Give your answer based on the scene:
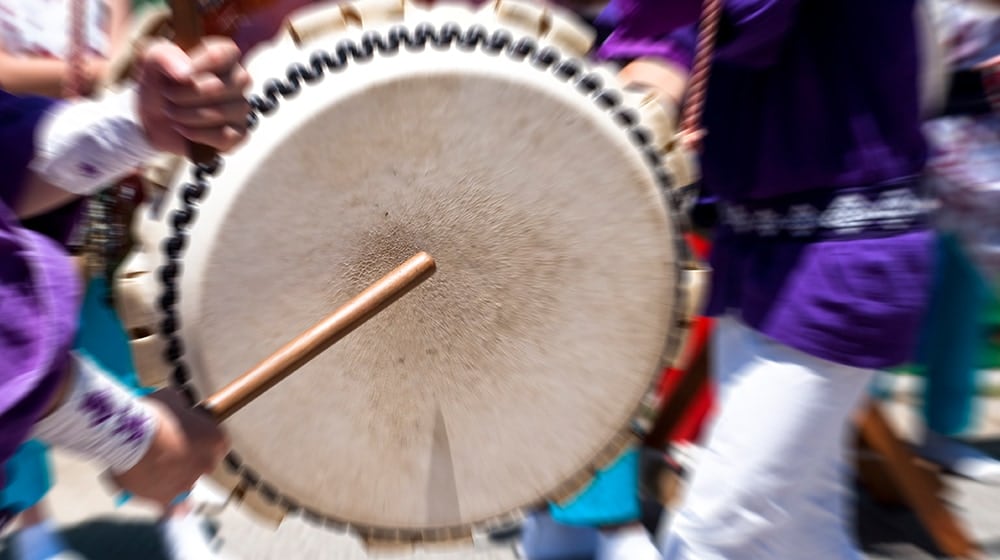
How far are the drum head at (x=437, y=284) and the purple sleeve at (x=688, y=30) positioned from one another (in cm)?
18

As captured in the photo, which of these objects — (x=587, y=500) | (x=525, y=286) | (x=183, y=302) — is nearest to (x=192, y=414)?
(x=183, y=302)

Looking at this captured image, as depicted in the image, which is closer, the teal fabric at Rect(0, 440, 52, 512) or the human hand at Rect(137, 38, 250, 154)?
the human hand at Rect(137, 38, 250, 154)

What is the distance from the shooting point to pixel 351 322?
94 cm

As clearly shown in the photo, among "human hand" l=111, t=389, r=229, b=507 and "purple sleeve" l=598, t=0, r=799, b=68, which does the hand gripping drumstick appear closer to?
"human hand" l=111, t=389, r=229, b=507

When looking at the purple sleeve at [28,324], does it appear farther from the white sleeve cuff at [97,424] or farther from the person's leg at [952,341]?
the person's leg at [952,341]

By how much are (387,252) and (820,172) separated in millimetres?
548

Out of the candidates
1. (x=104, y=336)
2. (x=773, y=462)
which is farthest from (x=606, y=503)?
(x=104, y=336)

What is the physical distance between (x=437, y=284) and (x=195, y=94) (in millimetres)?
398

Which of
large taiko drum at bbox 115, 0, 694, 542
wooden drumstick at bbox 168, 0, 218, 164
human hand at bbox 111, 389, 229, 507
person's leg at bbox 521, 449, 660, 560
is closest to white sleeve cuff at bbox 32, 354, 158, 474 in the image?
human hand at bbox 111, 389, 229, 507

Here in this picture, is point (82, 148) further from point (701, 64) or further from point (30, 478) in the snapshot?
point (30, 478)

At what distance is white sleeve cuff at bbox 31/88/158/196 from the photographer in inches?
32.9

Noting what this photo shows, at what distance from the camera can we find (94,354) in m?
1.56

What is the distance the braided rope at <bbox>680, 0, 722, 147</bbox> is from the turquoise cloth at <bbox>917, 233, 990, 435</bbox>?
1.60 ft

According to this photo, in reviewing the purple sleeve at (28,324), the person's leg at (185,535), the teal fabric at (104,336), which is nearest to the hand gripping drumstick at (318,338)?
the purple sleeve at (28,324)
